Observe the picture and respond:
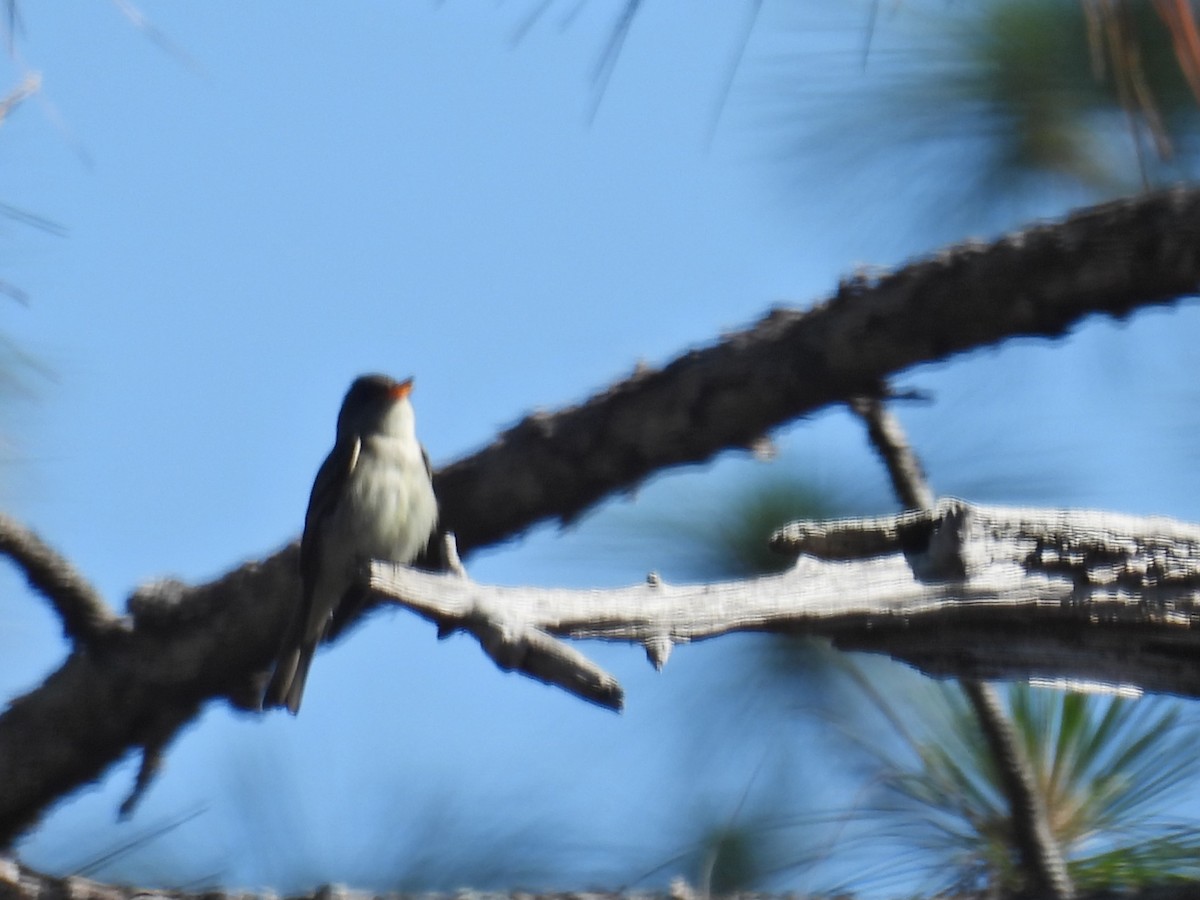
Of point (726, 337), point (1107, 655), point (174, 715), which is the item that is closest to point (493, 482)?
point (726, 337)

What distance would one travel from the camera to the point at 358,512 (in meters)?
3.79

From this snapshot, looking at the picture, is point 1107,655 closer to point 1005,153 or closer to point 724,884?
point 724,884

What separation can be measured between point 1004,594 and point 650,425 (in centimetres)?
103

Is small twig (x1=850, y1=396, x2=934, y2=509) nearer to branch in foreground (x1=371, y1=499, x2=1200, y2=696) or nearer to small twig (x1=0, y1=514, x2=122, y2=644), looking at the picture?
branch in foreground (x1=371, y1=499, x2=1200, y2=696)

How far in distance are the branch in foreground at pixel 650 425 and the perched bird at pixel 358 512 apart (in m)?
0.06

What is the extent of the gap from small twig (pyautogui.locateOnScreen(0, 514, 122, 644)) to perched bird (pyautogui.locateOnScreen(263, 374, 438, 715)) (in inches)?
14.3

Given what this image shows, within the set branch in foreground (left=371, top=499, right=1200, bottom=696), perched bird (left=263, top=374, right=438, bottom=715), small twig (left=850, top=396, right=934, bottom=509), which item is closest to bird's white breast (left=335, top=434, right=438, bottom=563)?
perched bird (left=263, top=374, right=438, bottom=715)

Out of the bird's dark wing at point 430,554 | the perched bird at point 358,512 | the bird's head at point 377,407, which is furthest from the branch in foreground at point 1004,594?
the bird's head at point 377,407

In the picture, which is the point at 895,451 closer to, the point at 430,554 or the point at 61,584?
the point at 430,554

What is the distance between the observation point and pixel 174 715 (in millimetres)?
3143

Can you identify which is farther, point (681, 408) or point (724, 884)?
point (724, 884)

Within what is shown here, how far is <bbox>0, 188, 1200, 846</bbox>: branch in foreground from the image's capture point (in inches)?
106

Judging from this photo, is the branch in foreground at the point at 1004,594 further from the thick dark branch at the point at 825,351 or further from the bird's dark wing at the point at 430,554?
the bird's dark wing at the point at 430,554

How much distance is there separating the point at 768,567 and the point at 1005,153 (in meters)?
1.06
